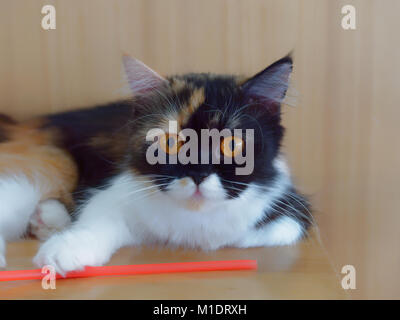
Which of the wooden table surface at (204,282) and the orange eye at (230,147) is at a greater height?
the orange eye at (230,147)

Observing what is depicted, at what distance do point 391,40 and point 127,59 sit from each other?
843mm

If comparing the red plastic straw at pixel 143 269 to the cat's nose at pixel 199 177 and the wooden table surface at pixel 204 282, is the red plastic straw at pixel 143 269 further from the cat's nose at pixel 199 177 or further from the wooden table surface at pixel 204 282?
the cat's nose at pixel 199 177

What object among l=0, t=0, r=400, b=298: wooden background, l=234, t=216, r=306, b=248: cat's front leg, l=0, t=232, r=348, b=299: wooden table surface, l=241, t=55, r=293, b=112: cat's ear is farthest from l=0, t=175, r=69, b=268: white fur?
l=241, t=55, r=293, b=112: cat's ear

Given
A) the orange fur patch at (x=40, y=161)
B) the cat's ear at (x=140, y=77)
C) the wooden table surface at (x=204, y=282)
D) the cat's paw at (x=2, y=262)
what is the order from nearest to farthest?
the wooden table surface at (x=204, y=282) → the cat's paw at (x=2, y=262) → the cat's ear at (x=140, y=77) → the orange fur patch at (x=40, y=161)

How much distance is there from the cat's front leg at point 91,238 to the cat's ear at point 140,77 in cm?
28

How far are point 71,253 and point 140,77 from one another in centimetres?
46

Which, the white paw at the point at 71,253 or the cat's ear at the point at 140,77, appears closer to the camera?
the white paw at the point at 71,253

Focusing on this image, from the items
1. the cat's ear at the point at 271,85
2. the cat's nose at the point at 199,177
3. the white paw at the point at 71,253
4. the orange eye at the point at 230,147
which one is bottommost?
the white paw at the point at 71,253

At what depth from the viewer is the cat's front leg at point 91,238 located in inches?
37.2

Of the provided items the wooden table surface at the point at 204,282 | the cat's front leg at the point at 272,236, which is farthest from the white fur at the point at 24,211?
the cat's front leg at the point at 272,236

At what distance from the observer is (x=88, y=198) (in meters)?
1.24

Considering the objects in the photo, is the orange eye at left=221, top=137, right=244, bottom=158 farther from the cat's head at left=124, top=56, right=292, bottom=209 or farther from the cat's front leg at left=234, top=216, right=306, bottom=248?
the cat's front leg at left=234, top=216, right=306, bottom=248

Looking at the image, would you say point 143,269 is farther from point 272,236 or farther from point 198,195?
point 272,236

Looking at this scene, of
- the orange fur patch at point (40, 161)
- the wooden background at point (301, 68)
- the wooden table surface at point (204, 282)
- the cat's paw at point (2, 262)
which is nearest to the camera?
the wooden table surface at point (204, 282)
